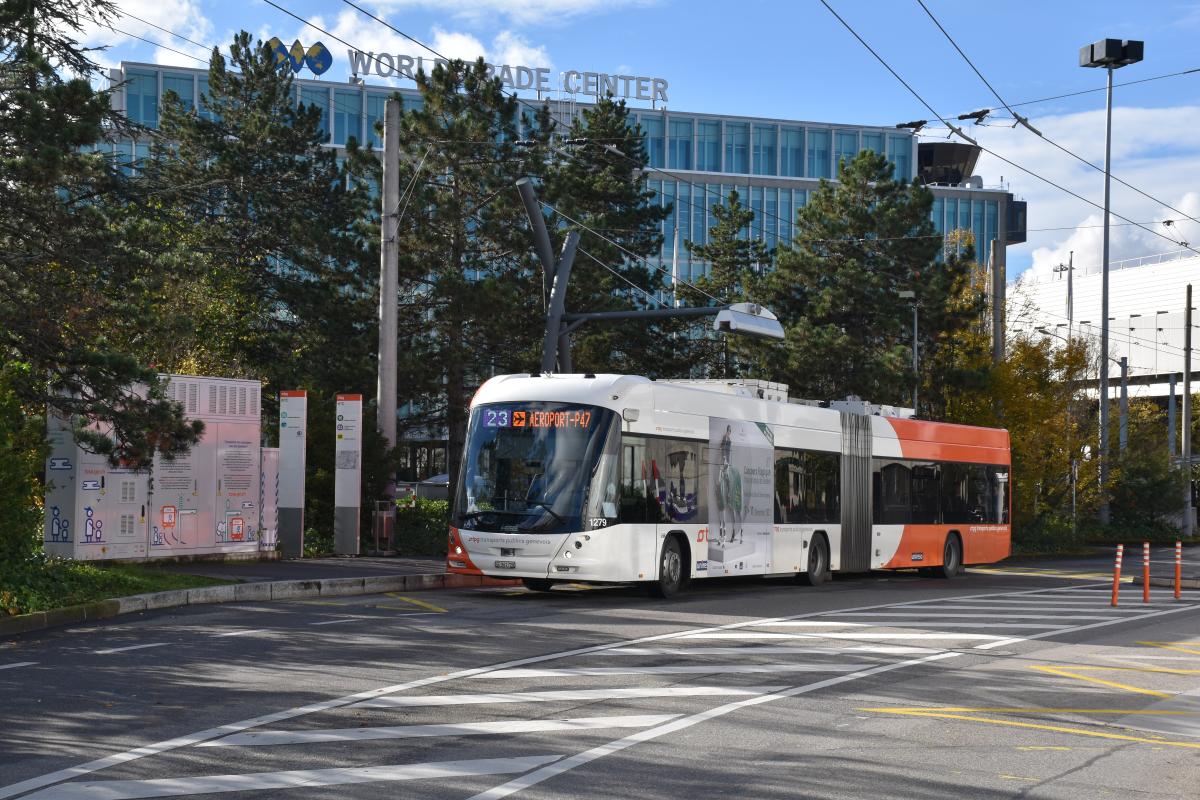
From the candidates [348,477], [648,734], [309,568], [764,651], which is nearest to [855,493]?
[348,477]

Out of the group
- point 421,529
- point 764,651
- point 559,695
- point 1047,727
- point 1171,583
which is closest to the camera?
point 1047,727

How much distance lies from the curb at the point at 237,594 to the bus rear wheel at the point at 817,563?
17.4 feet

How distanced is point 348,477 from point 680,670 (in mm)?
15514

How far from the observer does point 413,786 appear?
7.66 meters

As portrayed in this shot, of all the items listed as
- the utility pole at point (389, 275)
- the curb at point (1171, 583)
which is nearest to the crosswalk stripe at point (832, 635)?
the curb at point (1171, 583)

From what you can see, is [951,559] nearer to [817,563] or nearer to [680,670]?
[817,563]

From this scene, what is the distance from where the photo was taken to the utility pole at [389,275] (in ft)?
91.7

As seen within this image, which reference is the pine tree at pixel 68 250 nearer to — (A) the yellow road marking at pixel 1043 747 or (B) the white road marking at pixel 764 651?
(B) the white road marking at pixel 764 651

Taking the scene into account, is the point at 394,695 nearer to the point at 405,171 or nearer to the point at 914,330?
the point at 405,171

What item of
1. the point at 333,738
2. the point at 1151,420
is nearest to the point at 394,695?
the point at 333,738

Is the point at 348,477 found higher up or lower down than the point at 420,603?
higher up

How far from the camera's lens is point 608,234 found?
4603 cm

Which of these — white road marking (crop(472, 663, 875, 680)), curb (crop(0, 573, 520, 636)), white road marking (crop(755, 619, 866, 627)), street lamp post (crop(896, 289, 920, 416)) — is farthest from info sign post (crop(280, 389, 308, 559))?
street lamp post (crop(896, 289, 920, 416))

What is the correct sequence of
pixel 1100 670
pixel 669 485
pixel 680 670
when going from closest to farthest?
1. pixel 680 670
2. pixel 1100 670
3. pixel 669 485
